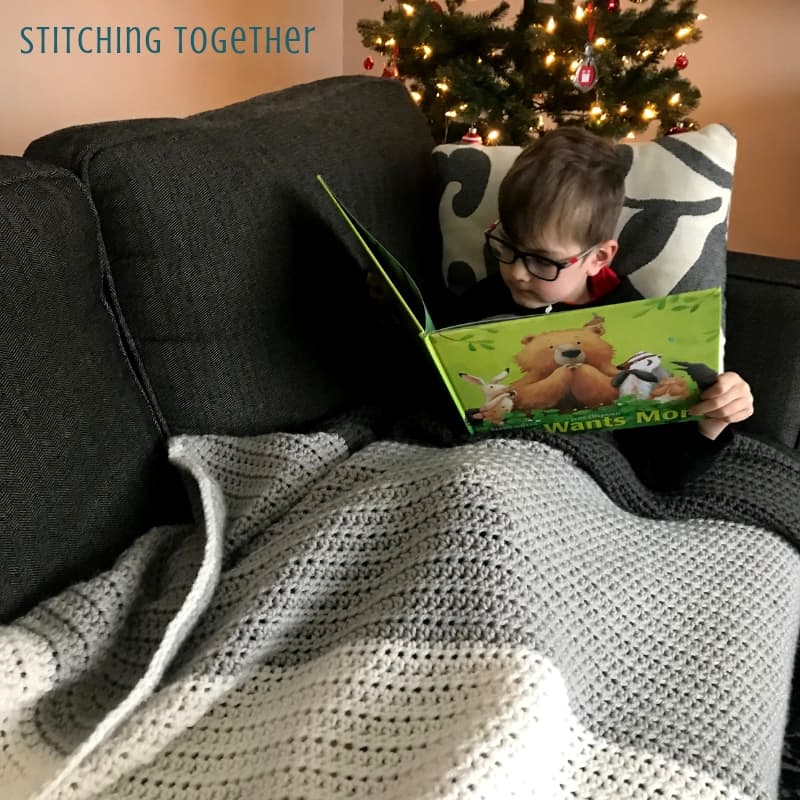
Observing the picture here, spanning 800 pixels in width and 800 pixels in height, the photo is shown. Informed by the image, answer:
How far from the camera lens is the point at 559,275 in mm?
1052

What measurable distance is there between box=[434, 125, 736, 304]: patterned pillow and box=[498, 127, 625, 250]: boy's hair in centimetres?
14

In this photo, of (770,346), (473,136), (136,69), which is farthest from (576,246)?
(136,69)

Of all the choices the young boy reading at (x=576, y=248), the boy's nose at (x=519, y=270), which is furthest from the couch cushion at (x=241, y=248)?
the boy's nose at (x=519, y=270)

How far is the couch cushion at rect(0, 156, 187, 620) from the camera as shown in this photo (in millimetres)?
799

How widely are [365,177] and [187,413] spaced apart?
1.43ft

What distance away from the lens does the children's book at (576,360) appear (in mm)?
865

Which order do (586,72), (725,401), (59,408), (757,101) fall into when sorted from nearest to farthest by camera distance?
1. (59,408)
2. (725,401)
3. (586,72)
4. (757,101)

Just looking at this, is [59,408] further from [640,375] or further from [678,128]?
[678,128]

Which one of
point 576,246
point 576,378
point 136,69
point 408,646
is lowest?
point 408,646

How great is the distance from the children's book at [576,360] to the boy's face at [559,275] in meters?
0.15

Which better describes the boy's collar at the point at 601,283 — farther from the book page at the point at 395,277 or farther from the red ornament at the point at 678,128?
the red ornament at the point at 678,128

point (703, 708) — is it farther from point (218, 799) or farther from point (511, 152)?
point (511, 152)

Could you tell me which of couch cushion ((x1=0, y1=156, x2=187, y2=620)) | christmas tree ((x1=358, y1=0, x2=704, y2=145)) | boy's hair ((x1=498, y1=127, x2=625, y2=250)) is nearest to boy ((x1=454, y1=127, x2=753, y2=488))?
boy's hair ((x1=498, y1=127, x2=625, y2=250))

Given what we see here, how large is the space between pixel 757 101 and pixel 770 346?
1383 mm
